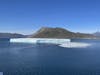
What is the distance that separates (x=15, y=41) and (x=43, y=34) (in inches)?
977

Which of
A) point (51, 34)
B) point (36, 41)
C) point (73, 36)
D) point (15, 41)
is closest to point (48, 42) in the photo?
point (36, 41)

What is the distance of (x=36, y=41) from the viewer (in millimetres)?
40281

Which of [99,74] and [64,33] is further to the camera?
[64,33]

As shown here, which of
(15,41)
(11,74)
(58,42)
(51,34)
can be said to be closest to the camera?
(11,74)

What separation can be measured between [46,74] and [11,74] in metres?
1.95

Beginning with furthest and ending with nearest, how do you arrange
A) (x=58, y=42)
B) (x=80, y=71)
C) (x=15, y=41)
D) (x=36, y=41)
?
1. (x=15, y=41)
2. (x=36, y=41)
3. (x=58, y=42)
4. (x=80, y=71)

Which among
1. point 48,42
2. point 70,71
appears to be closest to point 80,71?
point 70,71

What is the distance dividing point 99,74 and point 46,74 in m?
2.99

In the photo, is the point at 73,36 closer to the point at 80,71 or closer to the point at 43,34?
the point at 43,34

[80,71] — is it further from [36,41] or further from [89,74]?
[36,41]

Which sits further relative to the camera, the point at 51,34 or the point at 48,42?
the point at 51,34

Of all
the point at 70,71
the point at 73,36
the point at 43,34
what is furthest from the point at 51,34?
the point at 70,71

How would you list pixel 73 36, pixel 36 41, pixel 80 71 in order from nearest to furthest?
pixel 80 71, pixel 36 41, pixel 73 36

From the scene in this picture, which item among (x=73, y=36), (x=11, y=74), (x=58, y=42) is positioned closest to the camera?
(x=11, y=74)
